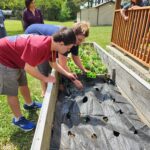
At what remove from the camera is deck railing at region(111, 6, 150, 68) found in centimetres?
455

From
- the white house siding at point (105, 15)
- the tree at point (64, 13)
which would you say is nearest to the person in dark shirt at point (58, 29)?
the white house siding at point (105, 15)

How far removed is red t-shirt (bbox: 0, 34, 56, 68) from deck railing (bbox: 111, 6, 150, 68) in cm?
252

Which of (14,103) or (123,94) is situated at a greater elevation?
(14,103)

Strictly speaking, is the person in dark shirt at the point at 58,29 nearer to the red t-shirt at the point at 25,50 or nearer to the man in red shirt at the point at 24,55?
the man in red shirt at the point at 24,55

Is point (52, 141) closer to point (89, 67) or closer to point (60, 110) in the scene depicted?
point (60, 110)

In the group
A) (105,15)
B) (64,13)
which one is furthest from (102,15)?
(64,13)

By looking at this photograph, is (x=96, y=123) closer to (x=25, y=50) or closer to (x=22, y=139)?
(x=22, y=139)

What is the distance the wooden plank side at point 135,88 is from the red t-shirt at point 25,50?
111 centimetres

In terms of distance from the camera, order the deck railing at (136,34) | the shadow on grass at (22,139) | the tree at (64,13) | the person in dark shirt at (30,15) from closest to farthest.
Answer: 1. the shadow on grass at (22,139)
2. the deck railing at (136,34)
3. the person in dark shirt at (30,15)
4. the tree at (64,13)

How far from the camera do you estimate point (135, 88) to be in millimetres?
3092

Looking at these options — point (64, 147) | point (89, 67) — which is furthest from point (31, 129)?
point (89, 67)

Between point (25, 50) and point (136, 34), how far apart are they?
3461 mm

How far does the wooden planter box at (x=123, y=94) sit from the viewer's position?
2.05 m

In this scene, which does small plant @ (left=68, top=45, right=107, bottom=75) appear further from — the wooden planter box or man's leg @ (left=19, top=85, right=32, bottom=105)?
man's leg @ (left=19, top=85, right=32, bottom=105)
